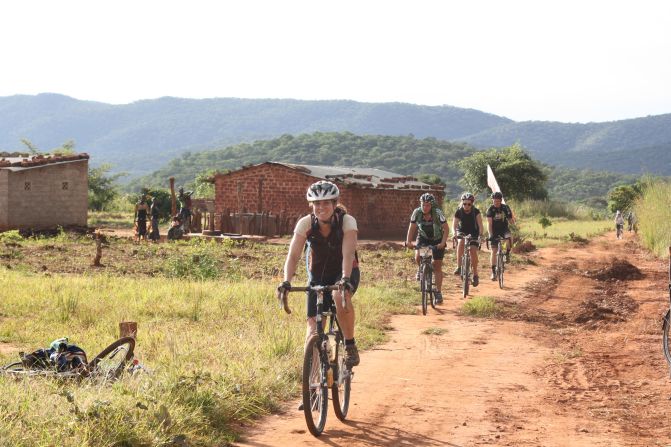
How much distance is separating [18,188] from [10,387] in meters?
29.3

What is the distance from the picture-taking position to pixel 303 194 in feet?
129

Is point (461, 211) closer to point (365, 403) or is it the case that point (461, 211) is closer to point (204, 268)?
point (204, 268)

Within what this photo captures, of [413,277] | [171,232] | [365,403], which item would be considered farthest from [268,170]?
[365,403]

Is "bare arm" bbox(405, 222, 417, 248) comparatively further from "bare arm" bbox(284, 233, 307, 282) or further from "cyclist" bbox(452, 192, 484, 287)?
"bare arm" bbox(284, 233, 307, 282)

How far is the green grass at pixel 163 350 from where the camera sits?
640cm

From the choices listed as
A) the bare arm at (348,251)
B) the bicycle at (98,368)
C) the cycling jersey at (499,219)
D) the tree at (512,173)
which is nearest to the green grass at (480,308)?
the cycling jersey at (499,219)

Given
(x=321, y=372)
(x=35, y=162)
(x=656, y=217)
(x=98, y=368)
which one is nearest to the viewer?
(x=321, y=372)

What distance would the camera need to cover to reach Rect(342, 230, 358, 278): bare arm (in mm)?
7438

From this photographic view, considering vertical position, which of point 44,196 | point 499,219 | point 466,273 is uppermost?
point 44,196

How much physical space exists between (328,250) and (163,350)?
301 centimetres

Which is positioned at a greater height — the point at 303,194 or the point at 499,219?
the point at 303,194

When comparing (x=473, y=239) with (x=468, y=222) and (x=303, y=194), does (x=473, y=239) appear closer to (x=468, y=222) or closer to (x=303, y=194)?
(x=468, y=222)

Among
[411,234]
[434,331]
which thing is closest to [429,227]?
[411,234]

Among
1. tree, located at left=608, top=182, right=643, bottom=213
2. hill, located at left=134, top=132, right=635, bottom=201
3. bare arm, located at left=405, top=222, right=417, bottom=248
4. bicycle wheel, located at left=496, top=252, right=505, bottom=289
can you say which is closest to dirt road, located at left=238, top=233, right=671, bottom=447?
bare arm, located at left=405, top=222, right=417, bottom=248
